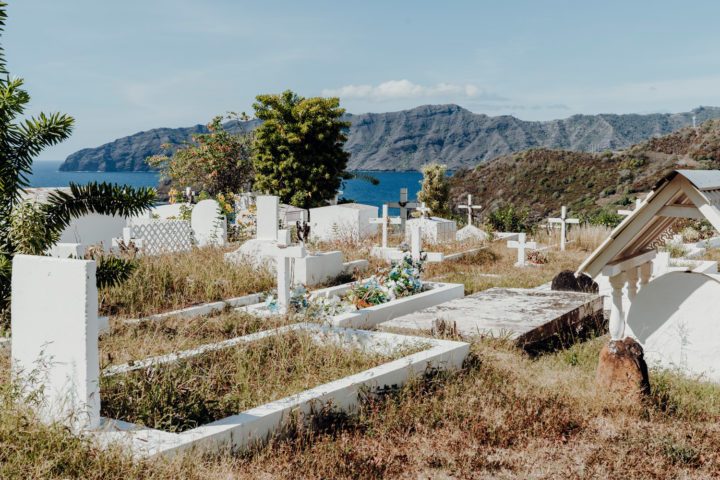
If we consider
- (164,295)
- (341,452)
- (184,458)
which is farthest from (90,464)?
(164,295)

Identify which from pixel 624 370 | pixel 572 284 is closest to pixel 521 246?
pixel 572 284

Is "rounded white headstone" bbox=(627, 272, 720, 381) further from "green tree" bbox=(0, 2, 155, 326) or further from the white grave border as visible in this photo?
"green tree" bbox=(0, 2, 155, 326)

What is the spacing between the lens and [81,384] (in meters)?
3.99

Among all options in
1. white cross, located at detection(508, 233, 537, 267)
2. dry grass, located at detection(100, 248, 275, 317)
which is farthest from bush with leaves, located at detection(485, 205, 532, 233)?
dry grass, located at detection(100, 248, 275, 317)

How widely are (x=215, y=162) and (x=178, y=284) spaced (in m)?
19.3

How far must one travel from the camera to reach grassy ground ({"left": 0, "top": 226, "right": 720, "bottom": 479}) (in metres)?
3.68

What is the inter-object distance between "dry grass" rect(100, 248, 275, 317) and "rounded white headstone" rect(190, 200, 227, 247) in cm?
571

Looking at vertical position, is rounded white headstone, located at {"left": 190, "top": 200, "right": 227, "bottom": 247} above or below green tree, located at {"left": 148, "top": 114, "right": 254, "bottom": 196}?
below

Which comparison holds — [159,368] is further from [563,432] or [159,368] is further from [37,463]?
[563,432]

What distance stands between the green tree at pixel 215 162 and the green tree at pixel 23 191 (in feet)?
74.2

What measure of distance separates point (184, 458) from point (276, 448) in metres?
0.76

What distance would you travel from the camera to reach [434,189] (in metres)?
30.1

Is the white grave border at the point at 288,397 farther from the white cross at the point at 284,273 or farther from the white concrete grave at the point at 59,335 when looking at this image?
the white cross at the point at 284,273

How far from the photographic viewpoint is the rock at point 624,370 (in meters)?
5.46
